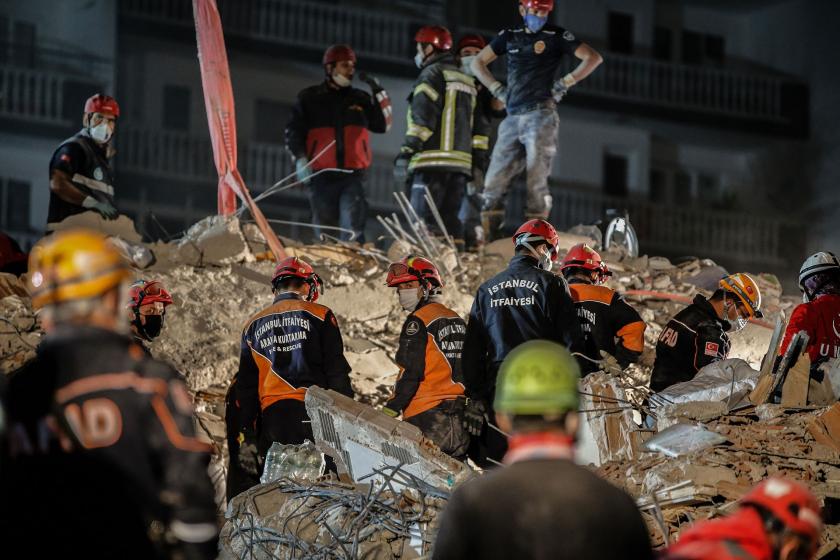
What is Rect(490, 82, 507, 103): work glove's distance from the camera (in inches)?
492

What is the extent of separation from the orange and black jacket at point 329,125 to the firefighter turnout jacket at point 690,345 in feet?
14.0

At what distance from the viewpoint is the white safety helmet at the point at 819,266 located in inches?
356

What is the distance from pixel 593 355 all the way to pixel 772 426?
1862 mm

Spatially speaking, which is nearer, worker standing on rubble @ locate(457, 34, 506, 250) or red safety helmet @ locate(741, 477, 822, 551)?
red safety helmet @ locate(741, 477, 822, 551)

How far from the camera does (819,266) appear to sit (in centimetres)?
907

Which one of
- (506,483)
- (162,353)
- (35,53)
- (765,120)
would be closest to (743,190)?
(765,120)

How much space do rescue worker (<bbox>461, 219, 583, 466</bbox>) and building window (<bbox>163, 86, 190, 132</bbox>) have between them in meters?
19.3

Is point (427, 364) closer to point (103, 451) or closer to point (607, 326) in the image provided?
point (607, 326)

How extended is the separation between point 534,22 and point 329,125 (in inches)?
79.5

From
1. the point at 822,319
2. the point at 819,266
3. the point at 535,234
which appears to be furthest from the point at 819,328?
the point at 535,234

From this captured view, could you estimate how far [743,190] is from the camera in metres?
31.2

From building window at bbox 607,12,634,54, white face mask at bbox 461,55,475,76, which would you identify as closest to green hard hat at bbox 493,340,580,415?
white face mask at bbox 461,55,475,76

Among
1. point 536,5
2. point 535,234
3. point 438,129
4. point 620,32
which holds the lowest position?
point 535,234

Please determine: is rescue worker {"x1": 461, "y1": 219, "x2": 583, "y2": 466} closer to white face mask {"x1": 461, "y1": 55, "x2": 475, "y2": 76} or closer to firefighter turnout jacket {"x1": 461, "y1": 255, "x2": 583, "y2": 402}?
firefighter turnout jacket {"x1": 461, "y1": 255, "x2": 583, "y2": 402}
